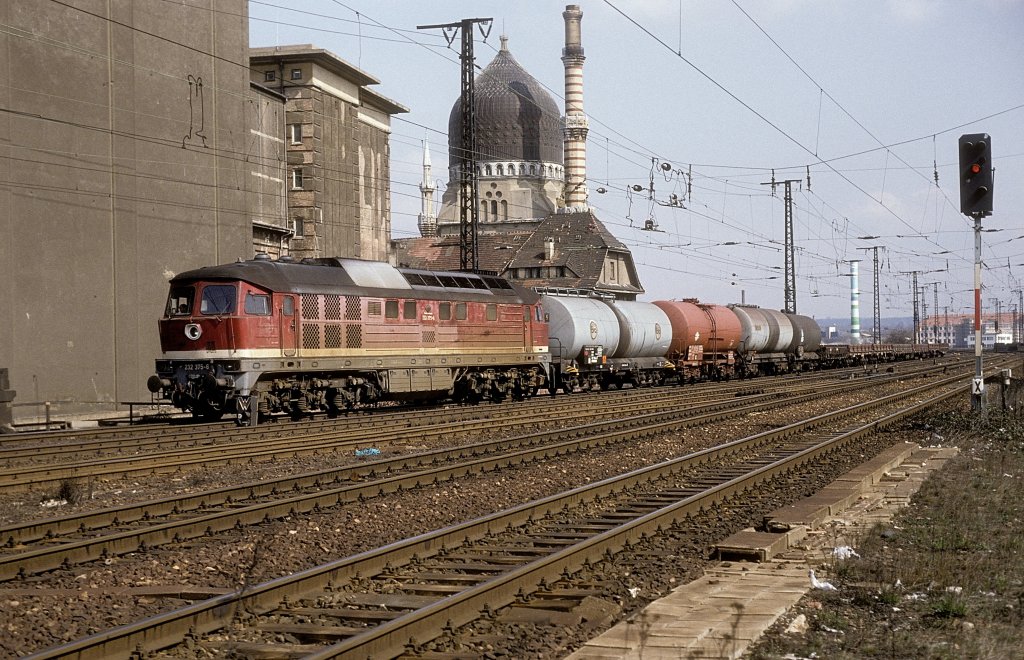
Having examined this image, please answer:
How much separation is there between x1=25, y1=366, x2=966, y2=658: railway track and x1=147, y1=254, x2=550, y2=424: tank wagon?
12399 mm

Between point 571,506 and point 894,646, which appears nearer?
point 894,646

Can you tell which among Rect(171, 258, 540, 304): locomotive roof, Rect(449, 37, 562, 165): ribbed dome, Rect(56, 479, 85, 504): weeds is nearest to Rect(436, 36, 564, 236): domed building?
Rect(449, 37, 562, 165): ribbed dome

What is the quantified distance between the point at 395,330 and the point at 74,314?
33.4ft

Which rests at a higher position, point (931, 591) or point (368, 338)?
point (368, 338)

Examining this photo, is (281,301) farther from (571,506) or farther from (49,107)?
(571,506)

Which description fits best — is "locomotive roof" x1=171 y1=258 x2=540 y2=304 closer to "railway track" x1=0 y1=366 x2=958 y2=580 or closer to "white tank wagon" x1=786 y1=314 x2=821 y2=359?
"railway track" x1=0 y1=366 x2=958 y2=580

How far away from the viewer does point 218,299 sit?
2580cm

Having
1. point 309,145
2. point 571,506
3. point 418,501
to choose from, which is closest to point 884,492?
point 571,506

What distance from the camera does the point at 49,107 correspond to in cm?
3186

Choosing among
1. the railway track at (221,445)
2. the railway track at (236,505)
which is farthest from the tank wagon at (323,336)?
the railway track at (236,505)

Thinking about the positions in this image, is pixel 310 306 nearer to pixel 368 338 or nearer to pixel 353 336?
pixel 353 336

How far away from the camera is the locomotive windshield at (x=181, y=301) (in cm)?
2623

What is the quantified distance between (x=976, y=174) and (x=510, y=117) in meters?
102

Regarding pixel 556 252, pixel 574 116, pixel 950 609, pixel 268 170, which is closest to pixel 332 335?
pixel 950 609
